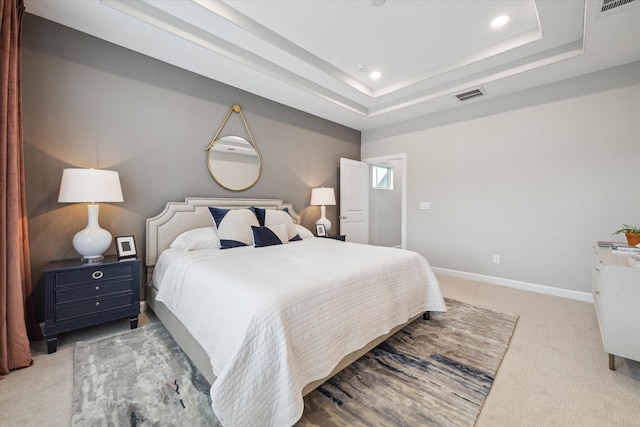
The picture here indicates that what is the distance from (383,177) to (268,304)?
5.59m

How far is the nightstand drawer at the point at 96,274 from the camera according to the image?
198 cm

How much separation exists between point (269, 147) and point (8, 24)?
97.7 inches

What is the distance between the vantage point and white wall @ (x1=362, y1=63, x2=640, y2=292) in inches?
113

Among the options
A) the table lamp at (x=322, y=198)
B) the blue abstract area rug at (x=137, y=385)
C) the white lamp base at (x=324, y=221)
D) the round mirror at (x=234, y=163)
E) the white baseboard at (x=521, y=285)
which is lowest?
the blue abstract area rug at (x=137, y=385)

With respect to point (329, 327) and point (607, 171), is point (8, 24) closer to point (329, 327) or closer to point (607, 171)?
point (329, 327)

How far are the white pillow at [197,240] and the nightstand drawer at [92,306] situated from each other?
0.60 m

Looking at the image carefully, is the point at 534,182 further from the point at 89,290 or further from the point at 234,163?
the point at 89,290

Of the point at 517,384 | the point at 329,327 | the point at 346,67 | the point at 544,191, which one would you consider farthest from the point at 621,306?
the point at 346,67

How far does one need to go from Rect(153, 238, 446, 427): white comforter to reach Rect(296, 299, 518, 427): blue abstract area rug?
212 millimetres

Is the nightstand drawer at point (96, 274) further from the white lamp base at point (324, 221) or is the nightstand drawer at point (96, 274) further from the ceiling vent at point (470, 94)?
the ceiling vent at point (470, 94)

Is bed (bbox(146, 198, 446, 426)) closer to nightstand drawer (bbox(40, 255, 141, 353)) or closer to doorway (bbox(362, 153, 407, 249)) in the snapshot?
nightstand drawer (bbox(40, 255, 141, 353))

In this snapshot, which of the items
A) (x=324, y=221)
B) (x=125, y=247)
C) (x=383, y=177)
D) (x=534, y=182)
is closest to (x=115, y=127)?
(x=125, y=247)

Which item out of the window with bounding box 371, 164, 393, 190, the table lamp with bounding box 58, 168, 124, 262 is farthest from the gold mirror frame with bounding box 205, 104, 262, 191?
the window with bounding box 371, 164, 393, 190

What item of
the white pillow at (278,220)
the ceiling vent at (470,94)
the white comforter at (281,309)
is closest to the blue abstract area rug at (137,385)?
the white comforter at (281,309)
